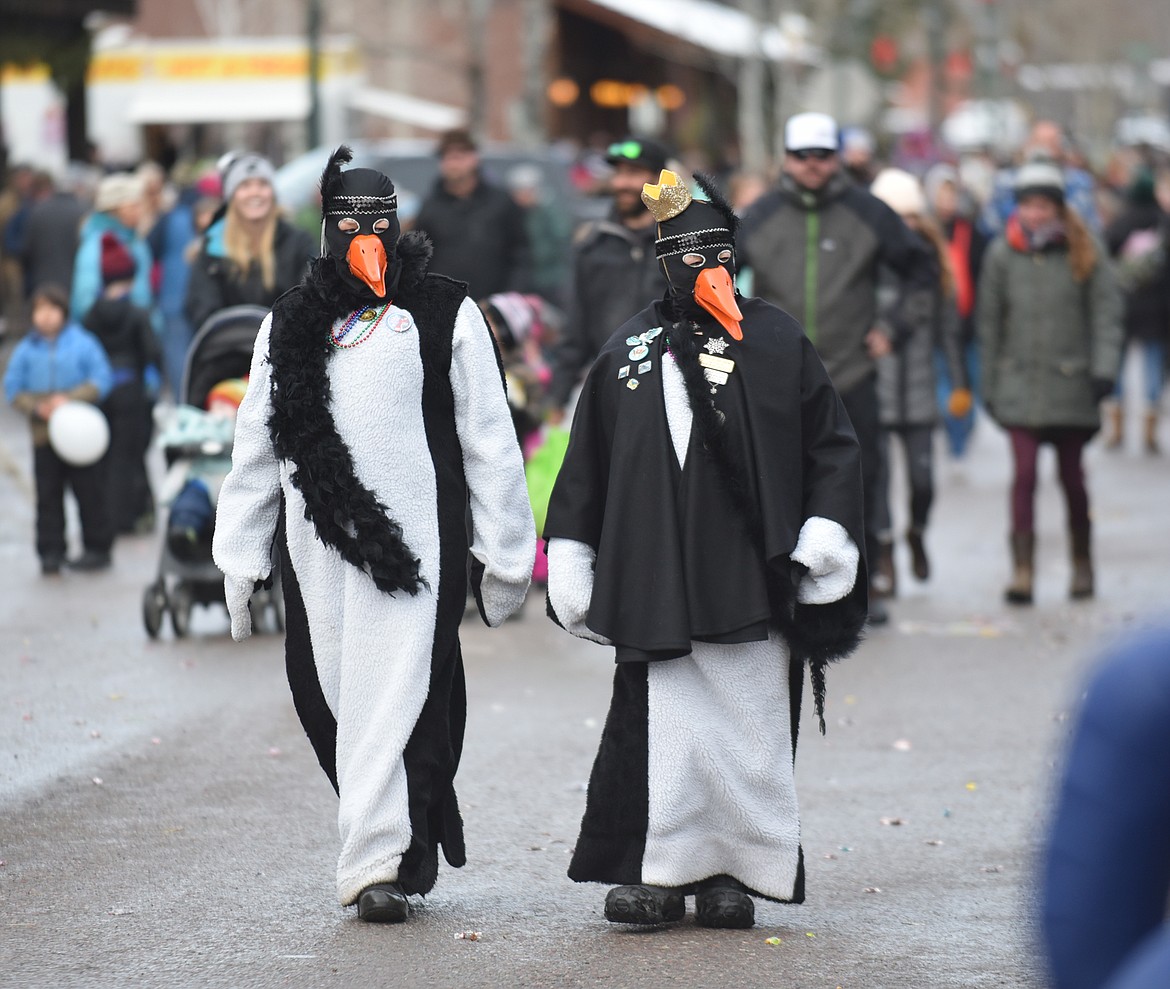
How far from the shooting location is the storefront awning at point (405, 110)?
147ft

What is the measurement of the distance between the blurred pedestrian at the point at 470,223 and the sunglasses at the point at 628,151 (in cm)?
347

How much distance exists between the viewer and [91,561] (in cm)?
1202

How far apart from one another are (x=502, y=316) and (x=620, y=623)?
202 inches

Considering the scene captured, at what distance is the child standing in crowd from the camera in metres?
11.9

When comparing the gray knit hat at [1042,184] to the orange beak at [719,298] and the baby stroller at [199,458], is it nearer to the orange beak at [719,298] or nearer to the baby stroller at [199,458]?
the baby stroller at [199,458]

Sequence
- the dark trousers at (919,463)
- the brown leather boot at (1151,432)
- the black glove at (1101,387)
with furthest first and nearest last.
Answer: the brown leather boot at (1151,432) → the dark trousers at (919,463) → the black glove at (1101,387)

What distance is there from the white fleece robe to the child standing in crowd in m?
7.12

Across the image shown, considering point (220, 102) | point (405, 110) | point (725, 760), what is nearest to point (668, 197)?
point (725, 760)

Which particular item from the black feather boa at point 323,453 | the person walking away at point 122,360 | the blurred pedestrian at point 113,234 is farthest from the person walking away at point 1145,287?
the black feather boa at point 323,453

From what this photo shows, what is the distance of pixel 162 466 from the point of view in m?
16.4

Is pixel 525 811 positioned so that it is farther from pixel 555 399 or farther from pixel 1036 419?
pixel 1036 419

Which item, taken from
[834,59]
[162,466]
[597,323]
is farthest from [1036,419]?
[834,59]

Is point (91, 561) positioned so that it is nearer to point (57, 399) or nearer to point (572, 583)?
point (57, 399)

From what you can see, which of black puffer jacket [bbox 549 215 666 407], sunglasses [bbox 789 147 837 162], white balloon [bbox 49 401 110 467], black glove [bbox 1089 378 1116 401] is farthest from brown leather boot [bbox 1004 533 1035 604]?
white balloon [bbox 49 401 110 467]
